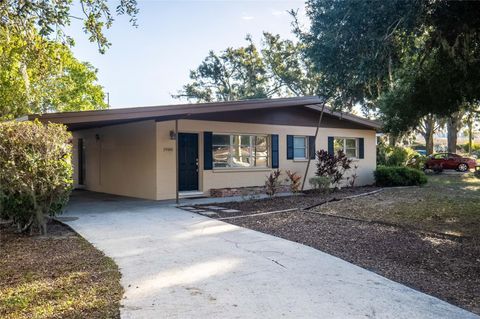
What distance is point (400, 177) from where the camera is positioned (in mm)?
16547

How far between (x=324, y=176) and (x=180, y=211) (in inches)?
258

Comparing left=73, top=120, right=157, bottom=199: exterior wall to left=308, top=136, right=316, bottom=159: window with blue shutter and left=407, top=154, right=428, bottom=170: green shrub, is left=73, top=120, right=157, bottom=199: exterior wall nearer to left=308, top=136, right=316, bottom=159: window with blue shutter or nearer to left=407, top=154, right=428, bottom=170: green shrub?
left=308, top=136, right=316, bottom=159: window with blue shutter

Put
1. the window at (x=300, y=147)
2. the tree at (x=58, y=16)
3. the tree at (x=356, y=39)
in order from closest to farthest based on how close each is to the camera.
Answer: the tree at (x=58, y=16)
the tree at (x=356, y=39)
the window at (x=300, y=147)

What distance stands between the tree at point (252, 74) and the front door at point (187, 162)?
18.4 metres

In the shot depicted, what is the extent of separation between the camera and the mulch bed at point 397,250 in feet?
14.5

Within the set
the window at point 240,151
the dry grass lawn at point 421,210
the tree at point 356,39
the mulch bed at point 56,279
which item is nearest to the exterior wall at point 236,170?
the window at point 240,151

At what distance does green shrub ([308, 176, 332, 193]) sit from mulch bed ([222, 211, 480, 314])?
4.97 metres

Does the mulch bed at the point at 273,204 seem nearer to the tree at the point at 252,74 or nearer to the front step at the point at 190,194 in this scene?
the front step at the point at 190,194

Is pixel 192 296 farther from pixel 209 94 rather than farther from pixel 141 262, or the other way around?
pixel 209 94

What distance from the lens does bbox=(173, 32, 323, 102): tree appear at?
98.7ft

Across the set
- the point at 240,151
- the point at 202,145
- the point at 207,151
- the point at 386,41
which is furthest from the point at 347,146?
the point at 386,41

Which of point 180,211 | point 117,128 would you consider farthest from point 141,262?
point 117,128

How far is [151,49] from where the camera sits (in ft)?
44.0

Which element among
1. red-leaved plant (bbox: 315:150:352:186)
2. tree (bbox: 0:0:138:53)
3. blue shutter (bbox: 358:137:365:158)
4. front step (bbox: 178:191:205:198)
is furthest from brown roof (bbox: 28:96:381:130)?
blue shutter (bbox: 358:137:365:158)
